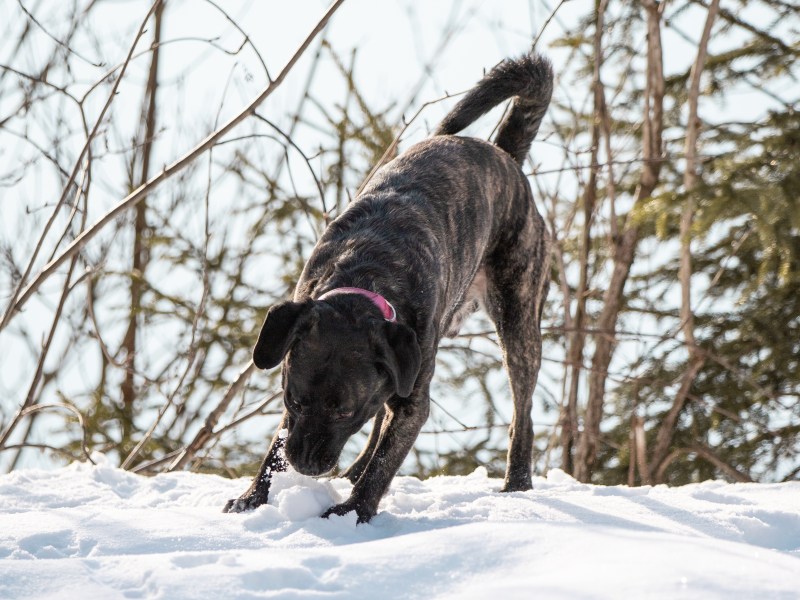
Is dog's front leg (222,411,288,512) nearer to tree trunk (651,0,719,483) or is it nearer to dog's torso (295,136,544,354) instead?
dog's torso (295,136,544,354)

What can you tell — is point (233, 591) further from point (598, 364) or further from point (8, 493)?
point (598, 364)

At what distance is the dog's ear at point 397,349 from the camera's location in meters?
3.74

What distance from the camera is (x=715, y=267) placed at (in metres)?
8.09

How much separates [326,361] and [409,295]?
57cm

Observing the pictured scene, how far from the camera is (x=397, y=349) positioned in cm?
374

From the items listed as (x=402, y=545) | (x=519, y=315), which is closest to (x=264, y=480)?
(x=402, y=545)

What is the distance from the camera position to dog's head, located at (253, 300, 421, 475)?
3721 mm

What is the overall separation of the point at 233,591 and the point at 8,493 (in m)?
2.32

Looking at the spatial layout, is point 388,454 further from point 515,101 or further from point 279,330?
point 515,101

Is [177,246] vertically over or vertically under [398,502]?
over

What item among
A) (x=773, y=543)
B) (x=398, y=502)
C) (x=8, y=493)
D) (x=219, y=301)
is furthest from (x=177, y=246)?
(x=773, y=543)

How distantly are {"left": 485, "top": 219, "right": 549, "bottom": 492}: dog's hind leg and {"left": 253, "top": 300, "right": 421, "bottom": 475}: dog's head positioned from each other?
65.2 inches

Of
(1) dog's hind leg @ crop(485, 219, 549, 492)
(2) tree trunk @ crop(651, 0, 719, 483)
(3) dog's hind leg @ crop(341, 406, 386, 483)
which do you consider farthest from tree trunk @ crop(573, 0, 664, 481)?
(3) dog's hind leg @ crop(341, 406, 386, 483)

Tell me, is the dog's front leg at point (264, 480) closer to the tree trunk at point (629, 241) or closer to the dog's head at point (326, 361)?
the dog's head at point (326, 361)
